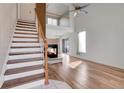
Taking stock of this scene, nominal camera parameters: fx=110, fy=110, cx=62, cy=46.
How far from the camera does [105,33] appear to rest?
5633 millimetres

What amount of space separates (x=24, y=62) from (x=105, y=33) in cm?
427

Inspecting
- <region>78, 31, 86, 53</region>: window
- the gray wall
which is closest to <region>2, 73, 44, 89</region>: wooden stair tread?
the gray wall

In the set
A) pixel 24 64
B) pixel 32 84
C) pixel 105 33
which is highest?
pixel 105 33

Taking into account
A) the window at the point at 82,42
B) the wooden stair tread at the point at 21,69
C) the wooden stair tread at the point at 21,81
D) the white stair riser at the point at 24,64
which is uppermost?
the window at the point at 82,42

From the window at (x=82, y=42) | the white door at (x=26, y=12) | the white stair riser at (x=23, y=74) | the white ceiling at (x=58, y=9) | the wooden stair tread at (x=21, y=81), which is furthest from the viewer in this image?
the white ceiling at (x=58, y=9)

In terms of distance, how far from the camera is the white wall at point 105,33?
4.75 meters

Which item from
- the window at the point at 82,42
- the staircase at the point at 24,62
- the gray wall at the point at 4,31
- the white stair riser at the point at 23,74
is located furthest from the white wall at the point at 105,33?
the gray wall at the point at 4,31

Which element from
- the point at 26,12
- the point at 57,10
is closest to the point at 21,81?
the point at 26,12

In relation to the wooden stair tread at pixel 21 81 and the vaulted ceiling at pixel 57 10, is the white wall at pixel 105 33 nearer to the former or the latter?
the vaulted ceiling at pixel 57 10

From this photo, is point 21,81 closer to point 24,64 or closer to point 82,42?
point 24,64

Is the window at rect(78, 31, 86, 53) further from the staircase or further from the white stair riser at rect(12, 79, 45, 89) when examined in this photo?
the white stair riser at rect(12, 79, 45, 89)

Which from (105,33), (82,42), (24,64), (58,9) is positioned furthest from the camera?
(58,9)

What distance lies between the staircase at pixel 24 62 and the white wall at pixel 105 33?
3.34 metres

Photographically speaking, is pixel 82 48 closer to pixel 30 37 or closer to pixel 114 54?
pixel 114 54
